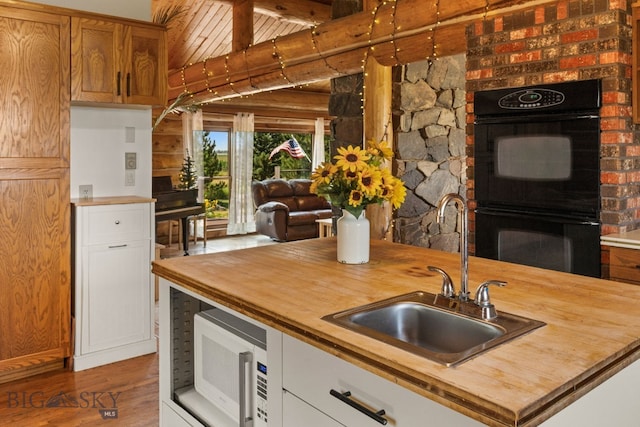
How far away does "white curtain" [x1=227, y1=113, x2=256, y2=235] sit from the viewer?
32.0ft

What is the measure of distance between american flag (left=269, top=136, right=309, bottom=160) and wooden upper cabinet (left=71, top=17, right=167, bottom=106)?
676cm

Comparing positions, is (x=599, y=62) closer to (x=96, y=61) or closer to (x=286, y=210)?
(x=96, y=61)

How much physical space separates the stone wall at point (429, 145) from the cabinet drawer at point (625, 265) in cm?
203

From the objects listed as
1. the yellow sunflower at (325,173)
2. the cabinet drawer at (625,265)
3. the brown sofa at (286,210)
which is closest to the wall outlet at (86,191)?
the yellow sunflower at (325,173)

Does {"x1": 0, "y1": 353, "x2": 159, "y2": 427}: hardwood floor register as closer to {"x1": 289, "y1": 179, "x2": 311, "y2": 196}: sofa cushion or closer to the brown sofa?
the brown sofa

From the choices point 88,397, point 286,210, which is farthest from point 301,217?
point 88,397

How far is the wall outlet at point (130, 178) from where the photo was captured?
387 cm

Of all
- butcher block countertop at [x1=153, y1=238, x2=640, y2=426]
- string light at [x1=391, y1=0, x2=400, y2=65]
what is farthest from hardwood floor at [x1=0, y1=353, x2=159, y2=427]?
string light at [x1=391, y1=0, x2=400, y2=65]

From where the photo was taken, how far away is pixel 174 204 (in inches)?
290

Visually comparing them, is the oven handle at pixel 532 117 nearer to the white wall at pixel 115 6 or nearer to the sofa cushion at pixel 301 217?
the white wall at pixel 115 6

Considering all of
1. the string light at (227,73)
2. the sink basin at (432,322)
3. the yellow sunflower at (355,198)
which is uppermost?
the string light at (227,73)

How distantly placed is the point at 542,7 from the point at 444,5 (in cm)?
70

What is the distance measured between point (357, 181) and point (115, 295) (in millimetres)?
2188

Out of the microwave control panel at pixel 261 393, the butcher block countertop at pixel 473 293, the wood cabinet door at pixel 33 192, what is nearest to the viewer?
the butcher block countertop at pixel 473 293
